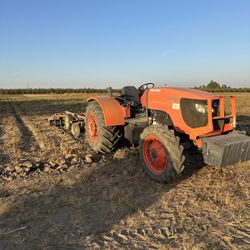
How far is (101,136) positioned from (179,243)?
4.24 m

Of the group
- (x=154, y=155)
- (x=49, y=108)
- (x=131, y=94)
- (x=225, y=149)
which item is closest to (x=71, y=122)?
(x=131, y=94)

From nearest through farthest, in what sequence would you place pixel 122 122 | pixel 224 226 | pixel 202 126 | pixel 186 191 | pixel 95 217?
pixel 224 226 → pixel 95 217 → pixel 186 191 → pixel 202 126 → pixel 122 122

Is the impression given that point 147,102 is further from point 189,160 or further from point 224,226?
point 224,226

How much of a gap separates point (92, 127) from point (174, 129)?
8.81 ft

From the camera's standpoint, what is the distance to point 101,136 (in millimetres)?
7812

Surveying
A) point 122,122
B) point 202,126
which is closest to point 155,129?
point 202,126

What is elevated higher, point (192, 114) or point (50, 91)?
point (50, 91)

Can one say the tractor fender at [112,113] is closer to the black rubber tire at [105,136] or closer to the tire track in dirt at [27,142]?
the black rubber tire at [105,136]

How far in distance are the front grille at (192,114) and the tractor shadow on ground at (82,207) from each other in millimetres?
1011

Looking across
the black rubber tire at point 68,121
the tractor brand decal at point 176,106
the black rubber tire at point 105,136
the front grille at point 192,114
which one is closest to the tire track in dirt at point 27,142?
the black rubber tire at point 68,121

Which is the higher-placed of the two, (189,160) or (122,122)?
(122,122)

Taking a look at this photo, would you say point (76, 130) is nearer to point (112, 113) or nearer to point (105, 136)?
point (105, 136)

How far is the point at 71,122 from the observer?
10.9 metres

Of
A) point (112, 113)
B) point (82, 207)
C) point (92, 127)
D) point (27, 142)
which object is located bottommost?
point (82, 207)
